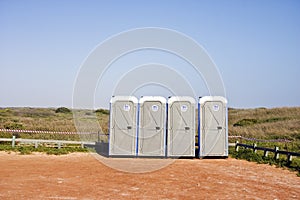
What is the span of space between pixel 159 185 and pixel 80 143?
986 centimetres

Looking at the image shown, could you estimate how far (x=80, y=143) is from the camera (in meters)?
17.9

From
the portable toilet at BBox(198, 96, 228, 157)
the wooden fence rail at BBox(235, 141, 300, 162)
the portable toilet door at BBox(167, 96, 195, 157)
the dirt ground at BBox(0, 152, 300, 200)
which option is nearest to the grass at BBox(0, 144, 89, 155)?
the dirt ground at BBox(0, 152, 300, 200)

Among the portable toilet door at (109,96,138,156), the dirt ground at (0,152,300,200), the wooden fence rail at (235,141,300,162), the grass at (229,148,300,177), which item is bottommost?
the dirt ground at (0,152,300,200)

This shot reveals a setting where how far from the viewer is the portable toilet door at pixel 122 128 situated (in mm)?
15117

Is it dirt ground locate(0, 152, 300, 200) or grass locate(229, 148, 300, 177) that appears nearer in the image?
dirt ground locate(0, 152, 300, 200)

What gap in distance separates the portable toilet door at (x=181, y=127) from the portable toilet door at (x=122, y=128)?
69.1 inches

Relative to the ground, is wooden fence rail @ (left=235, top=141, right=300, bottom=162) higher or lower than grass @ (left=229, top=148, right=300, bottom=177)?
higher

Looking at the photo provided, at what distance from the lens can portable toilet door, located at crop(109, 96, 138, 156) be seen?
1512 cm

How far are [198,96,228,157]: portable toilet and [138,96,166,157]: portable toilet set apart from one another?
73.6 inches

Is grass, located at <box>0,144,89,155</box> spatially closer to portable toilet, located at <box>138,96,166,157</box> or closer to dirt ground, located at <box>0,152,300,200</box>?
dirt ground, located at <box>0,152,300,200</box>

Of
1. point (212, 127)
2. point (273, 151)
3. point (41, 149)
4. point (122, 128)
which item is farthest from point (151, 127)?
point (41, 149)

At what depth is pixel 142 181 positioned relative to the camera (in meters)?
9.59

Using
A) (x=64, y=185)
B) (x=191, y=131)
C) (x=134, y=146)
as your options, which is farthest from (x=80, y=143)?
(x=64, y=185)

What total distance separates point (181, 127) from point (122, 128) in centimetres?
287
